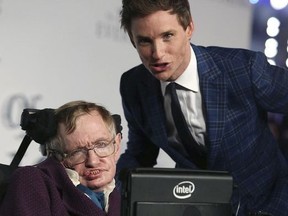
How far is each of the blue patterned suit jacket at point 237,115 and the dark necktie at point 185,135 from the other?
0.10ft

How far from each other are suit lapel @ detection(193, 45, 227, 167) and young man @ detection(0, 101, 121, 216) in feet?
0.98

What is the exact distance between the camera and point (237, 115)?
6.59 ft

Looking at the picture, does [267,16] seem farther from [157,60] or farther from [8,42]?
[157,60]

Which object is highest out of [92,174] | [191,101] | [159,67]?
[159,67]

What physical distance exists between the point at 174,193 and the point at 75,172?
23.3 inches

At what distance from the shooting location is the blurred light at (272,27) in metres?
3.68

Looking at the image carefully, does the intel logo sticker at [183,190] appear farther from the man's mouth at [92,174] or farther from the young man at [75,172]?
the man's mouth at [92,174]

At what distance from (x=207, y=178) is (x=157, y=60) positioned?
70 cm

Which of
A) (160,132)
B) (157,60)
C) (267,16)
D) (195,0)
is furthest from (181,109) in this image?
(267,16)

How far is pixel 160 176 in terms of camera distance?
1155 mm

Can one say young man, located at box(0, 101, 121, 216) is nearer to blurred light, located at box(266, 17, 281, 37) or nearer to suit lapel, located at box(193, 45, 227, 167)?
suit lapel, located at box(193, 45, 227, 167)

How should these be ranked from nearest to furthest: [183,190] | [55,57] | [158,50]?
1. [183,190]
2. [158,50]
3. [55,57]

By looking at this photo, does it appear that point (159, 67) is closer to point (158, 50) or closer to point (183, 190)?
point (158, 50)

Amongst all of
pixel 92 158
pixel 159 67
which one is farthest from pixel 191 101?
pixel 92 158
